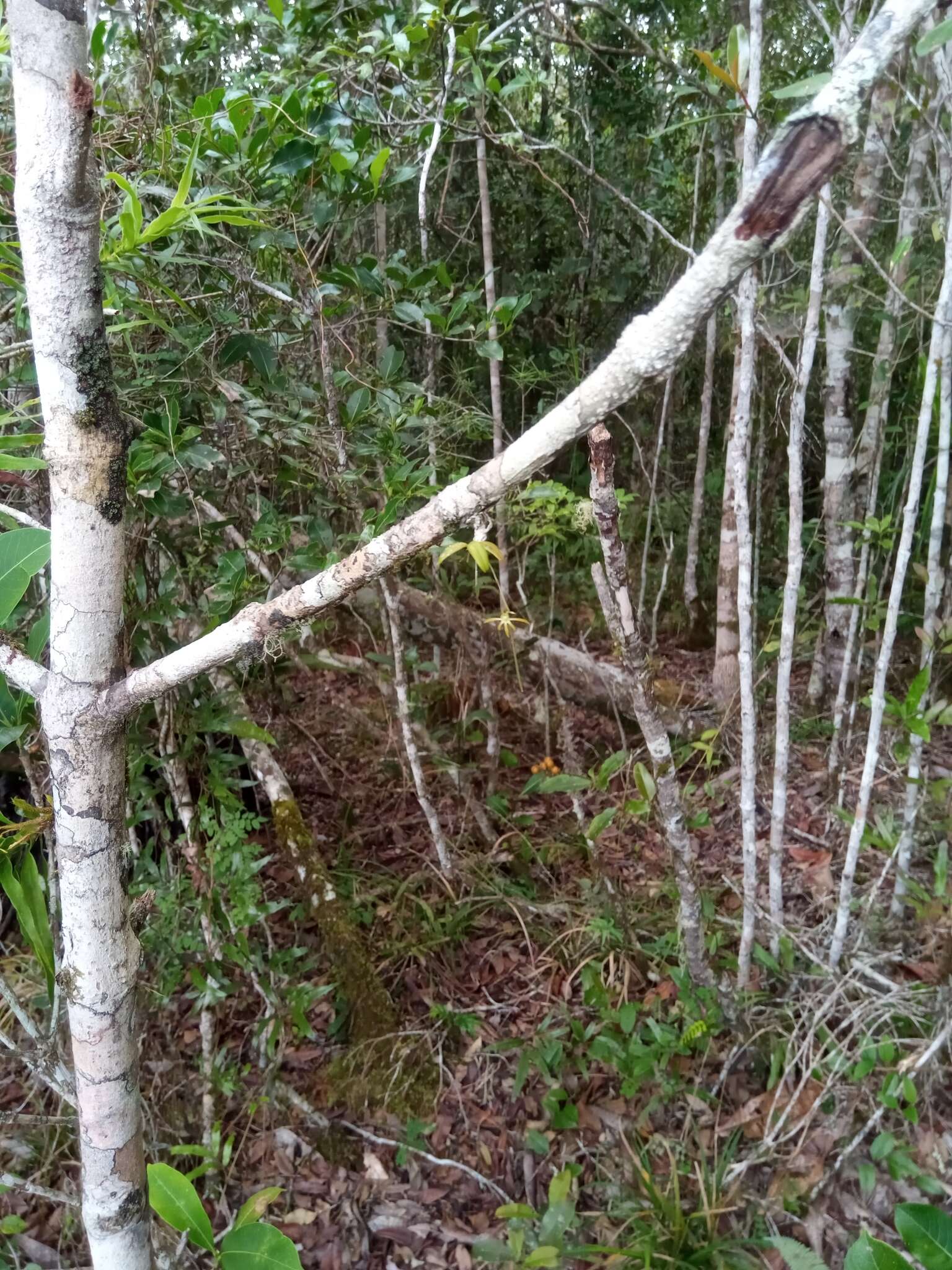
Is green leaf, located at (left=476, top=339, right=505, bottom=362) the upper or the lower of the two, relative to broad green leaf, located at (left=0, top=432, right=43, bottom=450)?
upper

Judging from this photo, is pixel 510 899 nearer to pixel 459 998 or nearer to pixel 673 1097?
pixel 459 998

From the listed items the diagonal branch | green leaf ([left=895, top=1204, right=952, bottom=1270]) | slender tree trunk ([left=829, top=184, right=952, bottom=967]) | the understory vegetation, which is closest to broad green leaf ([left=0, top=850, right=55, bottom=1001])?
the understory vegetation

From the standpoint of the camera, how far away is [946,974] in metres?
1.66

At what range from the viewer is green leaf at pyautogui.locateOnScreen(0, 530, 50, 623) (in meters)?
0.81

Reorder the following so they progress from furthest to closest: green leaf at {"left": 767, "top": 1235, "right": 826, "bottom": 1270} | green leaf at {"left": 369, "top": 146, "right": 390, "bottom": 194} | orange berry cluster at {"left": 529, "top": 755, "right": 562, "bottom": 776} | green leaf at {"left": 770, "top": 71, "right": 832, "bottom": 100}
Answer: orange berry cluster at {"left": 529, "top": 755, "right": 562, "bottom": 776}
green leaf at {"left": 767, "top": 1235, "right": 826, "bottom": 1270}
green leaf at {"left": 369, "top": 146, "right": 390, "bottom": 194}
green leaf at {"left": 770, "top": 71, "right": 832, "bottom": 100}

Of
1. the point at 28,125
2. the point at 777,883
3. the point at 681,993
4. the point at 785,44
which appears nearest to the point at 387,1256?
the point at 681,993

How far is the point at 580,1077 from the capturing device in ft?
5.90

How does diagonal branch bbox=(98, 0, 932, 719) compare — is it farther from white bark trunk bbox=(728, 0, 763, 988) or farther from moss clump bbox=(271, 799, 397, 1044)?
moss clump bbox=(271, 799, 397, 1044)

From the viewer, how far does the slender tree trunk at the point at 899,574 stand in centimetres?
141

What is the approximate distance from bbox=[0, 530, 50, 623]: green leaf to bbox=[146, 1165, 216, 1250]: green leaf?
0.69 m

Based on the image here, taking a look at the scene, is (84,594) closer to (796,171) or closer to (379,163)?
(796,171)

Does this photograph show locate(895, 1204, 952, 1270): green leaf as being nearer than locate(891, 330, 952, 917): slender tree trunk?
Yes

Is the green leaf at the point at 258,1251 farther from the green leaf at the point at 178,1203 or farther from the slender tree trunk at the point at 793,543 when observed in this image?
the slender tree trunk at the point at 793,543

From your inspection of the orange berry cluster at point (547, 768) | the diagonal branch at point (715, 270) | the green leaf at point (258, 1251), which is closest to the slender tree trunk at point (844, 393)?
the orange berry cluster at point (547, 768)
